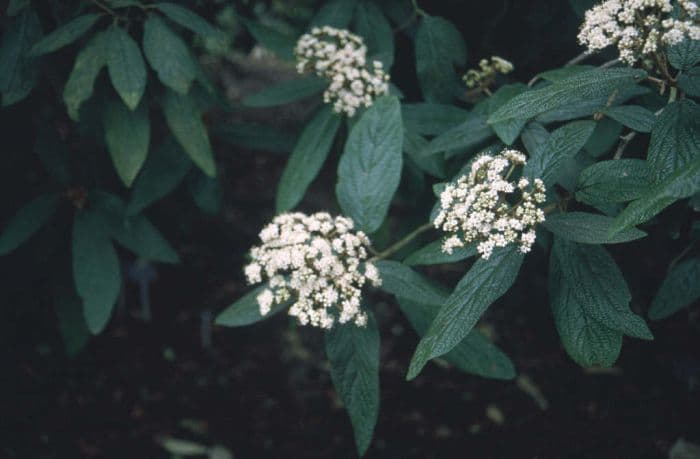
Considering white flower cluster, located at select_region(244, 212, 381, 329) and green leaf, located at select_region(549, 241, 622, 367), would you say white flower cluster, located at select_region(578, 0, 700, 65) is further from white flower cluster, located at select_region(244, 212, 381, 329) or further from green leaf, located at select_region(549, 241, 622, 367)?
white flower cluster, located at select_region(244, 212, 381, 329)

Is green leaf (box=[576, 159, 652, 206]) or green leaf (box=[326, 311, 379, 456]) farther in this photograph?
green leaf (box=[326, 311, 379, 456])

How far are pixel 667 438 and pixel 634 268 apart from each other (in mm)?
1216

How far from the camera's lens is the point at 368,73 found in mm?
2053

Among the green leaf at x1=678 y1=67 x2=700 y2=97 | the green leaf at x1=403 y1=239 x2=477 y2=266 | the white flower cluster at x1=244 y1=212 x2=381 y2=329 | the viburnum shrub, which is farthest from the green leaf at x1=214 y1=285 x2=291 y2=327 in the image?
the green leaf at x1=678 y1=67 x2=700 y2=97

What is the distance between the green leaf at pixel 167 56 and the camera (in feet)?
6.62

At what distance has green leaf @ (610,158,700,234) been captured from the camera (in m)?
0.97

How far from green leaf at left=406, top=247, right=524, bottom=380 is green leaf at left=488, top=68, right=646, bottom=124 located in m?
0.31

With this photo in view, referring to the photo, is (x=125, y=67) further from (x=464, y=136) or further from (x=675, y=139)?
(x=675, y=139)

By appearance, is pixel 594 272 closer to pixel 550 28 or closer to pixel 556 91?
pixel 556 91

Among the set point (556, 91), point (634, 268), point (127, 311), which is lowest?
point (127, 311)

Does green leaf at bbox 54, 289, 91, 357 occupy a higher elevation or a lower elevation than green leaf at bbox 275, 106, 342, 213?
lower

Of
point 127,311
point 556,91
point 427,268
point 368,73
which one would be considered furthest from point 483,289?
point 127,311

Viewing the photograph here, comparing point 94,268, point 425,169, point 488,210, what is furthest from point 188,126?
point 488,210

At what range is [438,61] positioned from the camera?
225 cm
